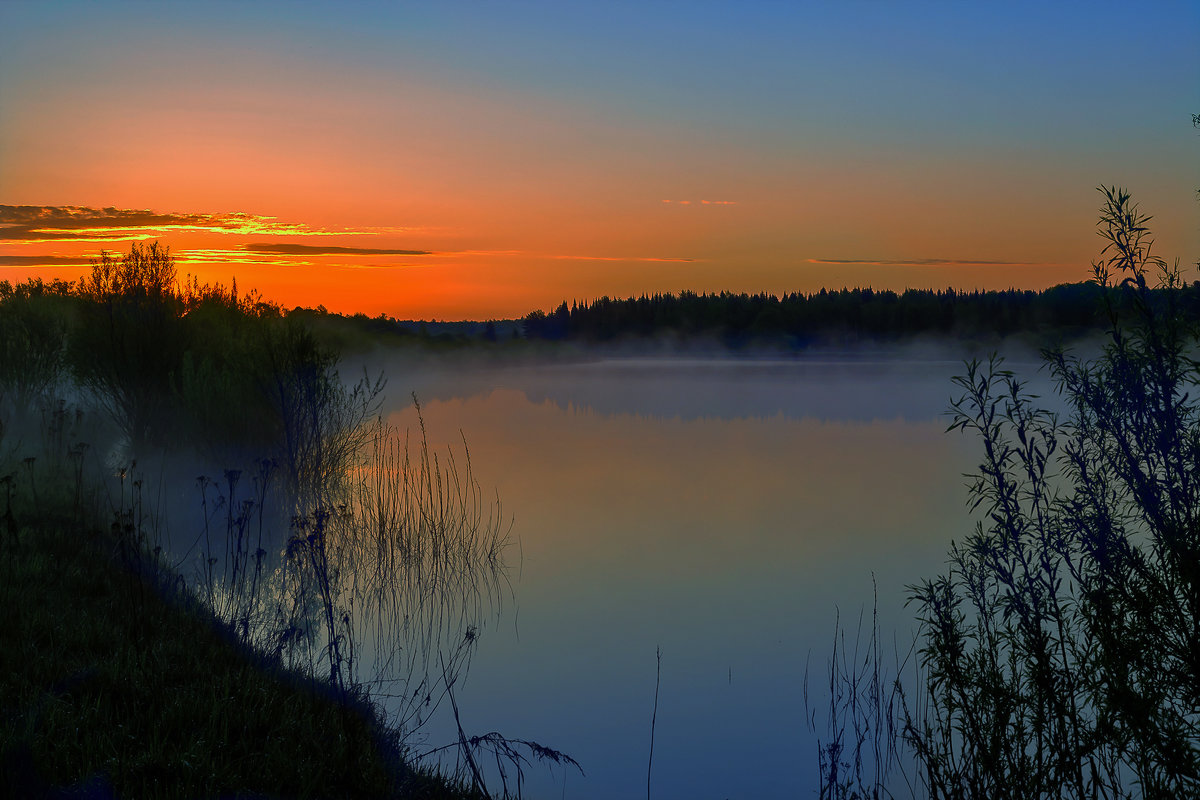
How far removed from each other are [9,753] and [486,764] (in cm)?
306

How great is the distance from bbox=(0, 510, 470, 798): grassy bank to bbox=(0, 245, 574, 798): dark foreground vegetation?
17 mm

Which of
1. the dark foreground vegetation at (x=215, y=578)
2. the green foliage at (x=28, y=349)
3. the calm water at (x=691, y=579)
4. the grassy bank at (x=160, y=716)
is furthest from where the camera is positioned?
the green foliage at (x=28, y=349)

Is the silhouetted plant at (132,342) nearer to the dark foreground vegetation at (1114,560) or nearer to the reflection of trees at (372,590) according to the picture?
the reflection of trees at (372,590)

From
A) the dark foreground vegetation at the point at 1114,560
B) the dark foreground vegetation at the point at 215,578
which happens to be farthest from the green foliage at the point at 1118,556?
the dark foreground vegetation at the point at 215,578

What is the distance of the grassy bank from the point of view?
404 cm

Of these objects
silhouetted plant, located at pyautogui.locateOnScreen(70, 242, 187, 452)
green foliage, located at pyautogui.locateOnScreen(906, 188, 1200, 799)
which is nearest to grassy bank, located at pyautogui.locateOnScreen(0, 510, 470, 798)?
green foliage, located at pyautogui.locateOnScreen(906, 188, 1200, 799)

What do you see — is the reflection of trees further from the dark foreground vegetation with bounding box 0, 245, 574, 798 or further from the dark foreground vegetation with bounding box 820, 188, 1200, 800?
the dark foreground vegetation with bounding box 820, 188, 1200, 800

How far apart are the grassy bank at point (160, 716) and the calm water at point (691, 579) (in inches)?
56.8

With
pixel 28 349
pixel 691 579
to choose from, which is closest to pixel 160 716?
pixel 691 579

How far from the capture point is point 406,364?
270 feet

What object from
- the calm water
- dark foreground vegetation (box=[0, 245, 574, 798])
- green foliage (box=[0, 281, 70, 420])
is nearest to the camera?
dark foreground vegetation (box=[0, 245, 574, 798])

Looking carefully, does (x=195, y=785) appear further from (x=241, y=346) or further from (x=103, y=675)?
(x=241, y=346)

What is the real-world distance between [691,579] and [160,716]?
7.81 metres

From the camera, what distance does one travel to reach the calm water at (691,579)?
21.9 ft
